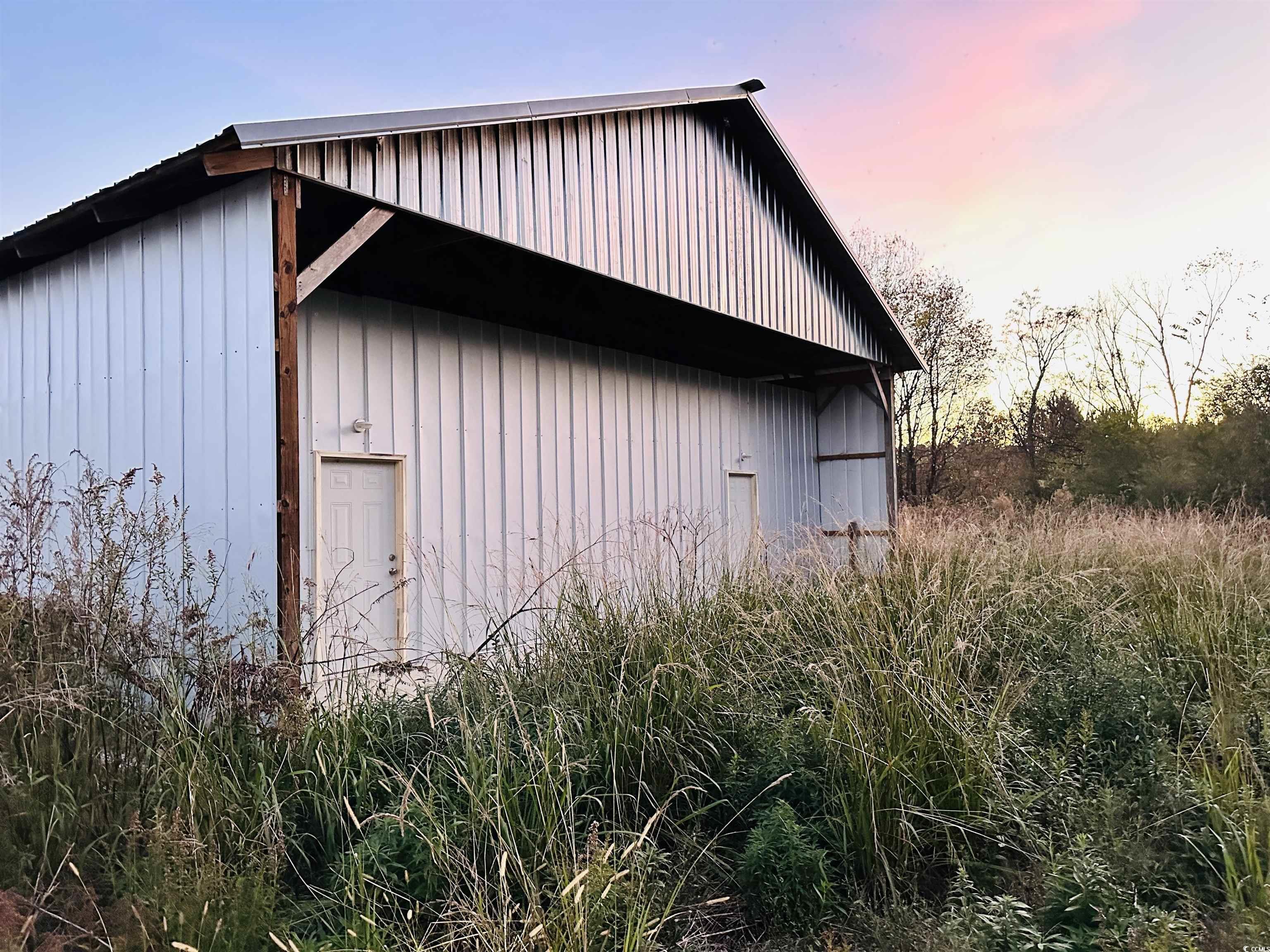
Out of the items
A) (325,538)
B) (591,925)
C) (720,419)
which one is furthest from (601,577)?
(720,419)

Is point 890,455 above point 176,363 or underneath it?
underneath

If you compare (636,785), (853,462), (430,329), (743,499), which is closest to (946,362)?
(853,462)

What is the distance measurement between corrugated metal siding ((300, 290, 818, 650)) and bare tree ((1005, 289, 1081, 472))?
1445 centimetres

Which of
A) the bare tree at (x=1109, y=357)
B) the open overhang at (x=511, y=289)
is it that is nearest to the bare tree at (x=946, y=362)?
the bare tree at (x=1109, y=357)

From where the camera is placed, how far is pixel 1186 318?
2078 cm

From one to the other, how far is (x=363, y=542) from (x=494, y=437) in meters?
1.66

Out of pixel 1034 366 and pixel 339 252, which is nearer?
pixel 339 252

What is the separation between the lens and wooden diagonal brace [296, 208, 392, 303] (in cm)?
492

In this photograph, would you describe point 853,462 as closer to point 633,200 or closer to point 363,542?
point 633,200

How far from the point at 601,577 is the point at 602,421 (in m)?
4.83

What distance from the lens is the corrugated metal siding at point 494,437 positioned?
656 cm

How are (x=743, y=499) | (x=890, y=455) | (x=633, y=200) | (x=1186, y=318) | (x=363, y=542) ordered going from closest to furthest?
(x=363, y=542) → (x=633, y=200) → (x=743, y=499) → (x=890, y=455) → (x=1186, y=318)

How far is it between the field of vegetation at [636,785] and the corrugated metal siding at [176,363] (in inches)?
33.6

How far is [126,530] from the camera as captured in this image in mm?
3834
